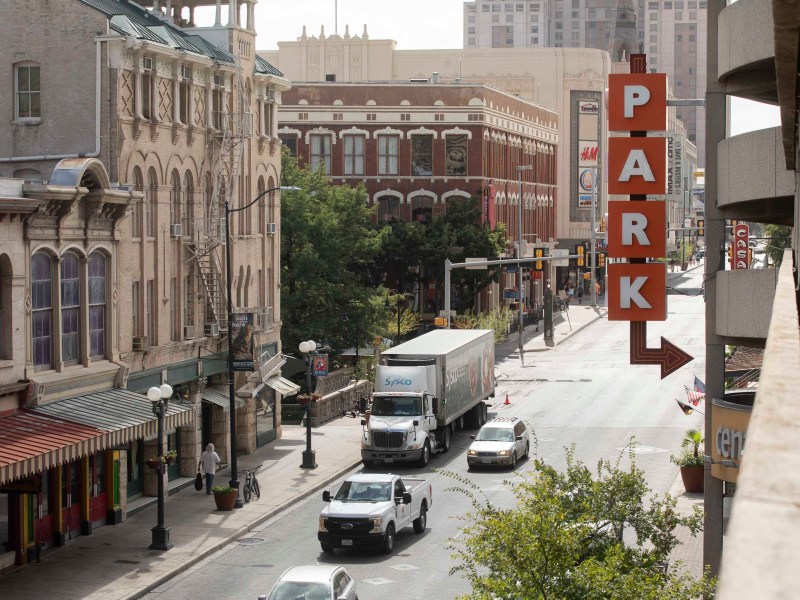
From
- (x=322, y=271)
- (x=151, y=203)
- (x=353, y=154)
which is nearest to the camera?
(x=151, y=203)

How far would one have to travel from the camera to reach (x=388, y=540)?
3114cm

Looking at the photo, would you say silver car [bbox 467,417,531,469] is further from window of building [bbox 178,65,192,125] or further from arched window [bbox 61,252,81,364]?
arched window [bbox 61,252,81,364]

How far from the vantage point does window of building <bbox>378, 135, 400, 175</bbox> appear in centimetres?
9000

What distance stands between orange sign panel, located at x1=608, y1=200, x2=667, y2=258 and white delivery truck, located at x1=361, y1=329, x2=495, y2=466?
18694 millimetres

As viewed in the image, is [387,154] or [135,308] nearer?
[135,308]

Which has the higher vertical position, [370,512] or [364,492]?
[364,492]

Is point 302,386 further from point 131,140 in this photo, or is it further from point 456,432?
point 131,140

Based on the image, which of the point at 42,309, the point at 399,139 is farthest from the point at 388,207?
the point at 42,309

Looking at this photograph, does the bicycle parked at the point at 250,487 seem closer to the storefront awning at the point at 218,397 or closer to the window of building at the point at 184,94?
the storefront awning at the point at 218,397

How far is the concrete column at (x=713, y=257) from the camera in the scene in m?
22.4

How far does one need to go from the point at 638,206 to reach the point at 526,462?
826 inches

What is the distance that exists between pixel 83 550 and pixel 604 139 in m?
111

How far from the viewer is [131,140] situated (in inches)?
1469

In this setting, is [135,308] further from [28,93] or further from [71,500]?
[28,93]
